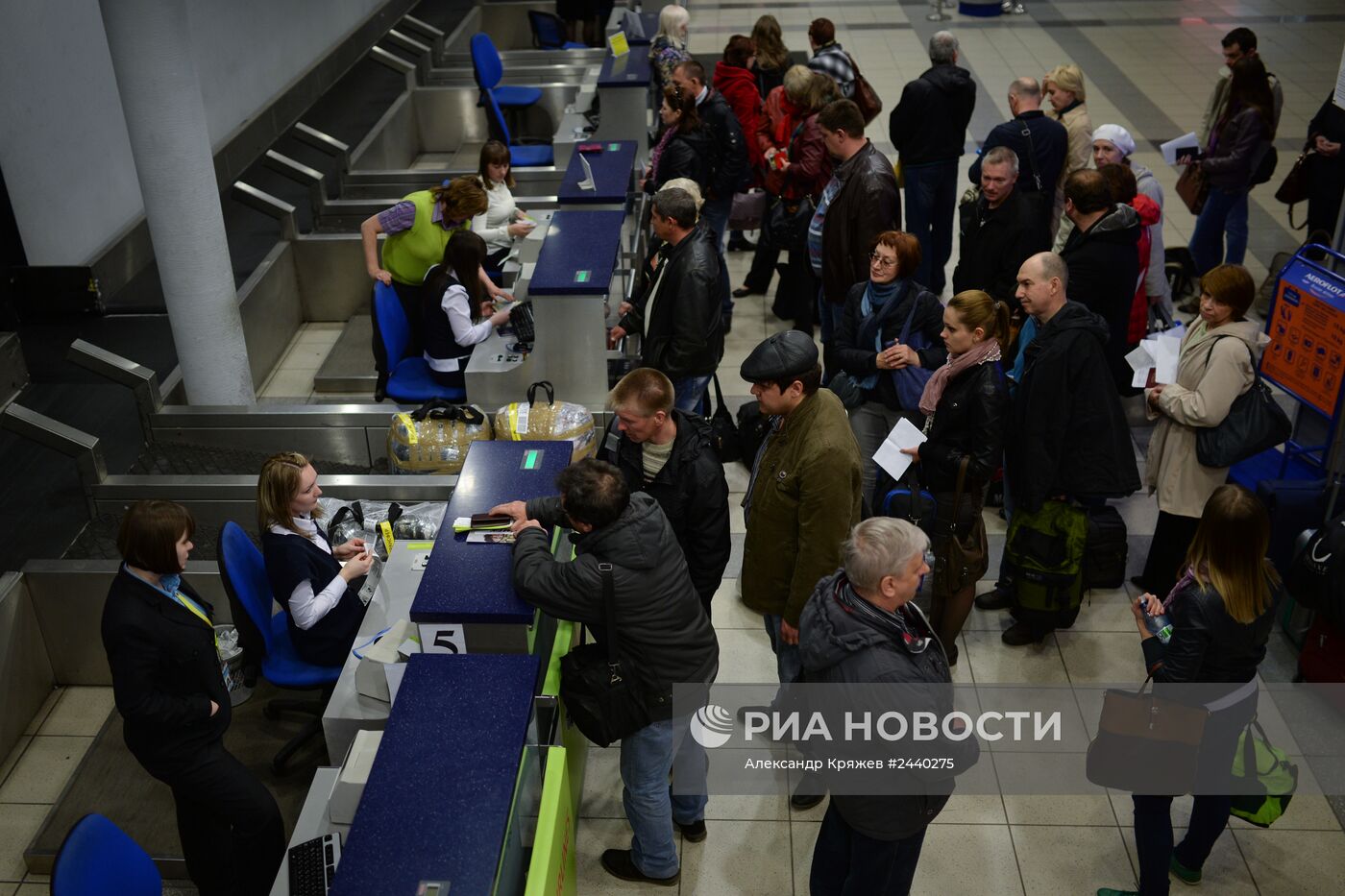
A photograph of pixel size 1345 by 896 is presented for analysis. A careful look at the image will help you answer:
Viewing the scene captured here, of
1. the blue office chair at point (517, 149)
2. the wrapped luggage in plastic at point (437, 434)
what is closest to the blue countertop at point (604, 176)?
the wrapped luggage in plastic at point (437, 434)

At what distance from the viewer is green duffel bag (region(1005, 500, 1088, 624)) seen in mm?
4906

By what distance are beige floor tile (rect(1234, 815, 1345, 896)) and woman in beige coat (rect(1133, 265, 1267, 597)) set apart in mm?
1294

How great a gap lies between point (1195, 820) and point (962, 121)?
5.19 m

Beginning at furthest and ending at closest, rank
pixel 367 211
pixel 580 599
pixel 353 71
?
pixel 353 71 → pixel 367 211 → pixel 580 599

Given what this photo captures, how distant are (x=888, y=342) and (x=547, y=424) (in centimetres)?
158

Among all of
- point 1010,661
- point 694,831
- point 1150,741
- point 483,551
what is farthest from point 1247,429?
point 483,551

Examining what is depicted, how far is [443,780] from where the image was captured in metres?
2.80

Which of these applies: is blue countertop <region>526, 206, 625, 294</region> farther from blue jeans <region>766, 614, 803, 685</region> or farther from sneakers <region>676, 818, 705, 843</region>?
sneakers <region>676, 818, 705, 843</region>

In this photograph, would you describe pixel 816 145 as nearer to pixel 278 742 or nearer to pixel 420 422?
pixel 420 422

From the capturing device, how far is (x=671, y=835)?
3.96 m

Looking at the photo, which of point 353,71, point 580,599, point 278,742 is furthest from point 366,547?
point 353,71

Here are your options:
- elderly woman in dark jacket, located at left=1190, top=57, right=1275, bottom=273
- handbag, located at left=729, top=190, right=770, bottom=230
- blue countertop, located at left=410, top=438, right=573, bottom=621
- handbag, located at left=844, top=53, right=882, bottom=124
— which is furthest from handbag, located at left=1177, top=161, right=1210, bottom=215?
blue countertop, located at left=410, top=438, right=573, bottom=621

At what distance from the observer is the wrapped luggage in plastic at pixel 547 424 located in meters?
5.23

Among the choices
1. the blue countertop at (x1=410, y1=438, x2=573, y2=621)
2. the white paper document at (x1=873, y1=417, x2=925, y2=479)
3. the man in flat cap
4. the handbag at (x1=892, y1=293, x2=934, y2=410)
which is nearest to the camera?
the blue countertop at (x1=410, y1=438, x2=573, y2=621)
